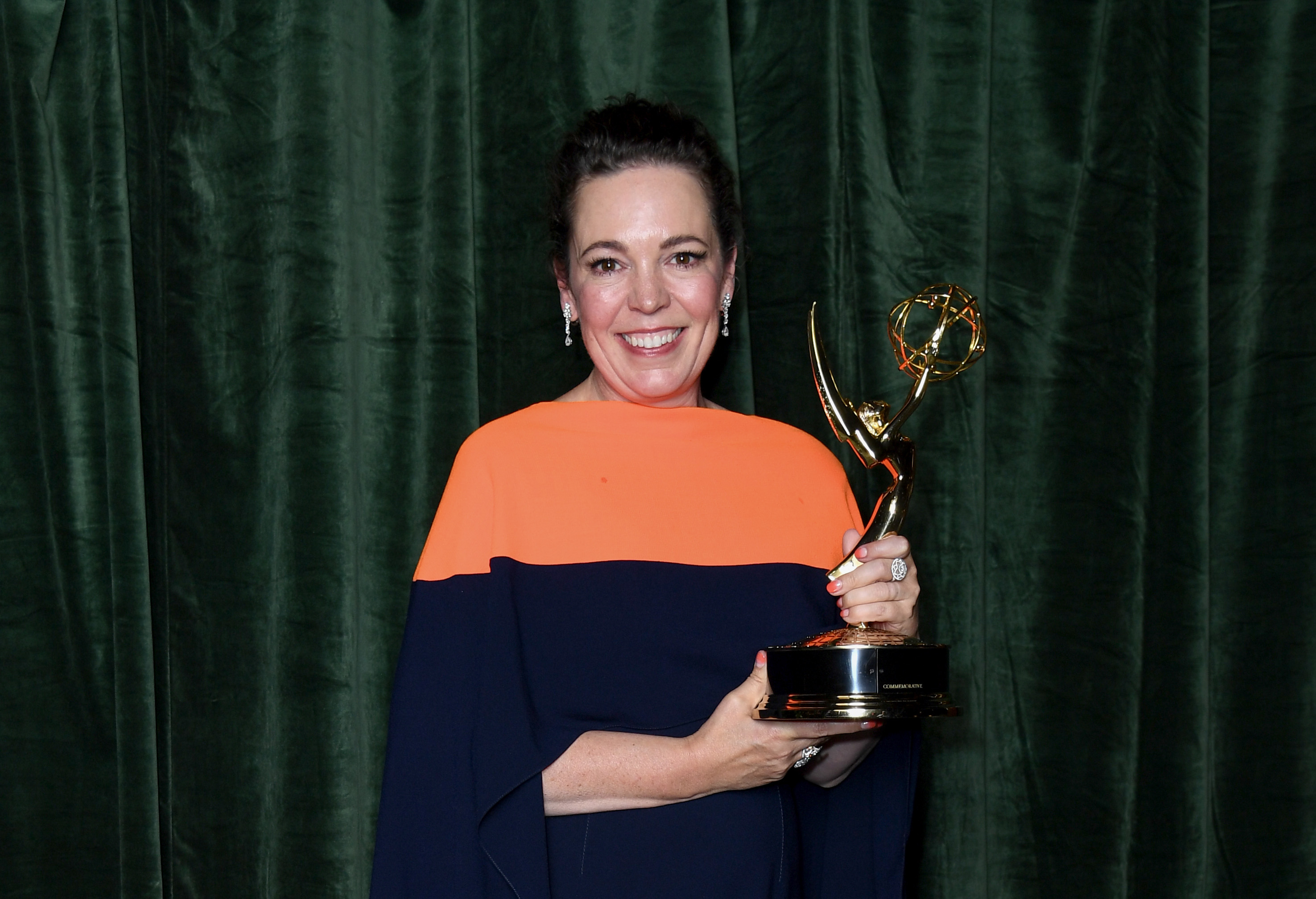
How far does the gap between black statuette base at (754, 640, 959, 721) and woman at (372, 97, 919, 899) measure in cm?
6

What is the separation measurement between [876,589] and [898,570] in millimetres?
44

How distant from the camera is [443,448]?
6.48ft

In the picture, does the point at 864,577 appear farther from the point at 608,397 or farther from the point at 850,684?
the point at 608,397

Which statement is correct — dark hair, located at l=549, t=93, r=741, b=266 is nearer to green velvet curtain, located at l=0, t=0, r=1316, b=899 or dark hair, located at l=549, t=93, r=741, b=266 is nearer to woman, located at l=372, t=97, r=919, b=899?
woman, located at l=372, t=97, r=919, b=899

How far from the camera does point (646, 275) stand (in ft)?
5.15

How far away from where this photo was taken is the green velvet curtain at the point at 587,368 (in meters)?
1.87

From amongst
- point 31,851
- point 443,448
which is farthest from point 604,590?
point 31,851

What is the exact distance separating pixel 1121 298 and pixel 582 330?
3.32 ft

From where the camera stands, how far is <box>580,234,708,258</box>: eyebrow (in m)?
1.57

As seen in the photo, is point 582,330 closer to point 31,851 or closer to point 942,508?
point 942,508

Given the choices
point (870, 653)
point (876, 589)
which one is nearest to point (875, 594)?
point (876, 589)

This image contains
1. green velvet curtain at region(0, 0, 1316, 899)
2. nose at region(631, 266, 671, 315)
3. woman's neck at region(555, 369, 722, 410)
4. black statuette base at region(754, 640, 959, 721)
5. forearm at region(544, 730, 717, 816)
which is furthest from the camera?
green velvet curtain at region(0, 0, 1316, 899)

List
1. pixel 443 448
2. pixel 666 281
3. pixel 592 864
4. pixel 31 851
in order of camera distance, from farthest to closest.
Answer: pixel 443 448, pixel 31 851, pixel 666 281, pixel 592 864

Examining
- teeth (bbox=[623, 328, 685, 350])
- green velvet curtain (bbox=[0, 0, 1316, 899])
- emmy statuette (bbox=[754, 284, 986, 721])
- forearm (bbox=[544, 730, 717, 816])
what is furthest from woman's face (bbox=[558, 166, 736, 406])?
forearm (bbox=[544, 730, 717, 816])
